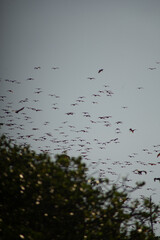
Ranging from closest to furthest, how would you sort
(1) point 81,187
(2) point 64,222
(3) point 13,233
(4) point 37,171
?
(3) point 13,233
(2) point 64,222
(1) point 81,187
(4) point 37,171

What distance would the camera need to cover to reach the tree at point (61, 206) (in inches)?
256

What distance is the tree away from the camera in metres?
6.50

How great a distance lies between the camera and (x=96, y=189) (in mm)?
7340

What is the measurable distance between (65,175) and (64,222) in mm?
1645

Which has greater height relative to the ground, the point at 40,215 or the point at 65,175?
the point at 65,175

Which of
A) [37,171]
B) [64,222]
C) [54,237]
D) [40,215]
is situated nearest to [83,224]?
[64,222]

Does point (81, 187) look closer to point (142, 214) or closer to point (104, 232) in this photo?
point (104, 232)

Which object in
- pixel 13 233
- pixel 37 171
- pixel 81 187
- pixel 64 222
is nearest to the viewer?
pixel 13 233

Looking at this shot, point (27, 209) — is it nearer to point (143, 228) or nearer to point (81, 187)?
point (81, 187)

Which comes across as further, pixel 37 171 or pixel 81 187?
pixel 37 171

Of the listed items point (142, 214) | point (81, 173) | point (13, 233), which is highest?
point (81, 173)

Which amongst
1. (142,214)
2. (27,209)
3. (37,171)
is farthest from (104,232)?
(37,171)

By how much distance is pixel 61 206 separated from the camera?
21.9ft

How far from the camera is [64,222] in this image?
657 cm
